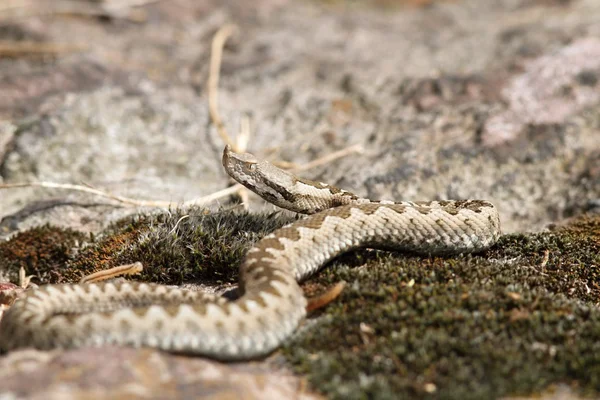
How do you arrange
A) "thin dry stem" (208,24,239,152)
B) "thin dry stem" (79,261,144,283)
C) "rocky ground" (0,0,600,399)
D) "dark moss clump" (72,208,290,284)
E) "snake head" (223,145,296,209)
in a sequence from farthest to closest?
1. "thin dry stem" (208,24,239,152)
2. "snake head" (223,145,296,209)
3. "dark moss clump" (72,208,290,284)
4. "thin dry stem" (79,261,144,283)
5. "rocky ground" (0,0,600,399)

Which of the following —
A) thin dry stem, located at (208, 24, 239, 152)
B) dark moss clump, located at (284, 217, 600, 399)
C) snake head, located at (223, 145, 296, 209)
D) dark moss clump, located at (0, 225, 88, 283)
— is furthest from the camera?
thin dry stem, located at (208, 24, 239, 152)

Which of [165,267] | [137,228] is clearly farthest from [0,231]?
[165,267]

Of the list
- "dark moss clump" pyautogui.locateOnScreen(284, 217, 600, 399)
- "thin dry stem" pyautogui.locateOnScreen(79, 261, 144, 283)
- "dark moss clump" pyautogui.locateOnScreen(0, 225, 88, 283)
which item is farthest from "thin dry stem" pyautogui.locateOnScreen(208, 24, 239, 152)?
"dark moss clump" pyautogui.locateOnScreen(284, 217, 600, 399)

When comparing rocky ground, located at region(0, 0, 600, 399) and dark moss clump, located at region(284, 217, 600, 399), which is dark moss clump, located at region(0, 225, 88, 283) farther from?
dark moss clump, located at region(284, 217, 600, 399)

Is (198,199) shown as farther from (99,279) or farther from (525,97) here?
(525,97)

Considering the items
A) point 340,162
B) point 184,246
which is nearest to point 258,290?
point 184,246

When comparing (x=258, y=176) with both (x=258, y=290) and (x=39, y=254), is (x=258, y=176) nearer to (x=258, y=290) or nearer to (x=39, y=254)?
(x=258, y=290)

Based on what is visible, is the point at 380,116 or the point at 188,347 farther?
the point at 380,116

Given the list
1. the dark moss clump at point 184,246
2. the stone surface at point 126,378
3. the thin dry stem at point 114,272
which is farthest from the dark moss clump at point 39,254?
the stone surface at point 126,378
